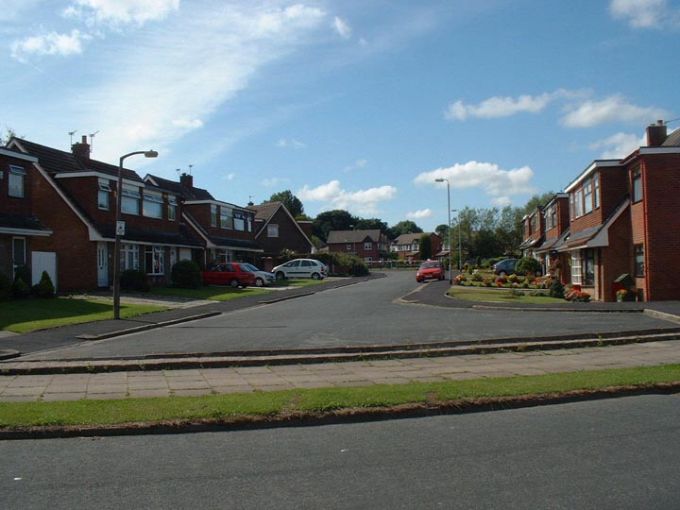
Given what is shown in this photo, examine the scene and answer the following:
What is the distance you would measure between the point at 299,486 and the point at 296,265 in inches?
1900

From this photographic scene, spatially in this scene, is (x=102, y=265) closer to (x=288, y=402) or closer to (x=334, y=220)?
(x=288, y=402)

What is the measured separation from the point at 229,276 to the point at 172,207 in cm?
552

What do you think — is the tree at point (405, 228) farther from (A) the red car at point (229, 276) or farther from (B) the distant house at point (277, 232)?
(A) the red car at point (229, 276)

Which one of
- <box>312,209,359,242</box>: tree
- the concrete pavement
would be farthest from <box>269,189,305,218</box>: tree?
the concrete pavement

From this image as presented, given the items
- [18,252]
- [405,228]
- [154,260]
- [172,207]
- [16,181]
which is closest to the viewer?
[18,252]

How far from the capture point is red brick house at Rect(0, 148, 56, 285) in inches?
987

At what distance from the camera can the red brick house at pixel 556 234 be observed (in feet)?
124

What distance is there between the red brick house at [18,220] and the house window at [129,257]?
5.50m

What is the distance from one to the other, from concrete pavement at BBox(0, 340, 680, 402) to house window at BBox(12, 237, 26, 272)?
16.6 m

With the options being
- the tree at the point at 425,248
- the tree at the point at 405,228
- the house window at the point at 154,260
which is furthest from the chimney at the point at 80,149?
the tree at the point at 405,228

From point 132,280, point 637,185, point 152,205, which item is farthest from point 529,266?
point 132,280

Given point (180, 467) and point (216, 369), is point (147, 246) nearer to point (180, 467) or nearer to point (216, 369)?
point (216, 369)

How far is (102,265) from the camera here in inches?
1247

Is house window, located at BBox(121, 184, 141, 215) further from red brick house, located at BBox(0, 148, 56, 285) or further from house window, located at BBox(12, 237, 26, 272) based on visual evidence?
house window, located at BBox(12, 237, 26, 272)
